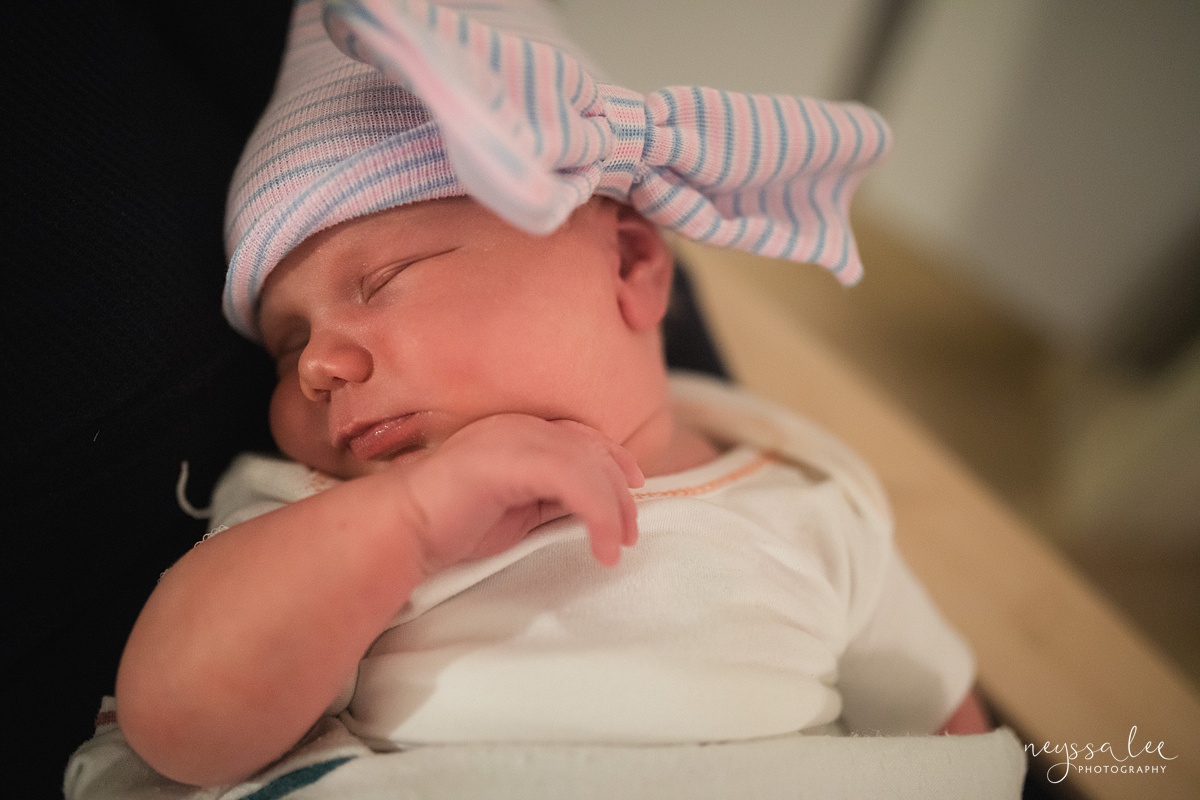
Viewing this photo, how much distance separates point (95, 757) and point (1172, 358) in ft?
6.82

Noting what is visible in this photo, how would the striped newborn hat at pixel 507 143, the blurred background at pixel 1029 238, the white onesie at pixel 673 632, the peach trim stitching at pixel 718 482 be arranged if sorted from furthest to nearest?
the blurred background at pixel 1029 238, the peach trim stitching at pixel 718 482, the white onesie at pixel 673 632, the striped newborn hat at pixel 507 143

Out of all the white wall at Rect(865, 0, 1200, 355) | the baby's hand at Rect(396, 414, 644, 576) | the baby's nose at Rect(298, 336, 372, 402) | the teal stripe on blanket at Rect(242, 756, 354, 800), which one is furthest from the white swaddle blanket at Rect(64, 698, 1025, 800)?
the white wall at Rect(865, 0, 1200, 355)

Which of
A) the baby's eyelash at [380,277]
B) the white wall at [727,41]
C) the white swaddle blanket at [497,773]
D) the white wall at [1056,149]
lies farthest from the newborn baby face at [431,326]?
the white wall at [1056,149]

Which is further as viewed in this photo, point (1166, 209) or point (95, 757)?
point (1166, 209)

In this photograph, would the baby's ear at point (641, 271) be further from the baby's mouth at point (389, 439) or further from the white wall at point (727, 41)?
the white wall at point (727, 41)

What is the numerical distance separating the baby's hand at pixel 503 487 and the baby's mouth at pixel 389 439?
7cm

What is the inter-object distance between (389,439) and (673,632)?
289 millimetres

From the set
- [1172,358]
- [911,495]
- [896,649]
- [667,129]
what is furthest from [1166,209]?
[667,129]

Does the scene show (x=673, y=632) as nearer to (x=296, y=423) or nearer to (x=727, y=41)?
(x=296, y=423)

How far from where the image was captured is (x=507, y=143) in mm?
394

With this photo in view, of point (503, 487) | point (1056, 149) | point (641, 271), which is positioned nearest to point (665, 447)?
point (641, 271)

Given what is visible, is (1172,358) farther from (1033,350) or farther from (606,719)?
(606,719)

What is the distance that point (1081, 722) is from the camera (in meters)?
0.84

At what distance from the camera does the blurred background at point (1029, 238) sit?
147cm
